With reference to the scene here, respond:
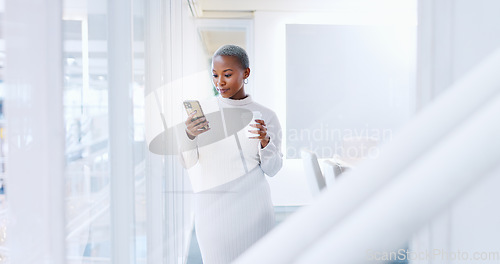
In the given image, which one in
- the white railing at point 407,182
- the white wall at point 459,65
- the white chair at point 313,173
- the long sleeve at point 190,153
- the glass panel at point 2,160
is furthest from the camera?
the white chair at point 313,173

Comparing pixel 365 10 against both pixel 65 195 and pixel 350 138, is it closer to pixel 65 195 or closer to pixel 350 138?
pixel 350 138

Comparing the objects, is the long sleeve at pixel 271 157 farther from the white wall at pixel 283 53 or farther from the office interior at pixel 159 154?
the white wall at pixel 283 53

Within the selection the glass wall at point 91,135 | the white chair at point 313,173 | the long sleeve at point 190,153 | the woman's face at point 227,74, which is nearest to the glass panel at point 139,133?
the glass wall at point 91,135

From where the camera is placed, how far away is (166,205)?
1.55 m

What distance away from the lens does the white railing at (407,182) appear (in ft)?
0.46

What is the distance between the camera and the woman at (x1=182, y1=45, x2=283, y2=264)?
1235 mm

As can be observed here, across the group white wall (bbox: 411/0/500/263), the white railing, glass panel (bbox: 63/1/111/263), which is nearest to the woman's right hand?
glass panel (bbox: 63/1/111/263)

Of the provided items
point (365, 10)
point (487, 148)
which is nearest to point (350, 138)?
point (365, 10)

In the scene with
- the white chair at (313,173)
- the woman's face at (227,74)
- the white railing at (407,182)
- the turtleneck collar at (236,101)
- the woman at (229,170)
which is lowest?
the white chair at (313,173)

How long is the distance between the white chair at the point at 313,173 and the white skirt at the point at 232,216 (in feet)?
3.96

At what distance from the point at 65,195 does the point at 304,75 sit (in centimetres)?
285

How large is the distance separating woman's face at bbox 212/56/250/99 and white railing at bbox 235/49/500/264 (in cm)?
114

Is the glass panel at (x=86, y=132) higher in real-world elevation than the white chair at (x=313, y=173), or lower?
higher

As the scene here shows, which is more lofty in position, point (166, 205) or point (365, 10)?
point (365, 10)
